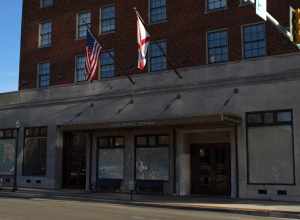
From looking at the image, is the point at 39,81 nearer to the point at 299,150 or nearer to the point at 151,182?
the point at 151,182

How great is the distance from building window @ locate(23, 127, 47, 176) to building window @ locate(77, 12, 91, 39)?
719 cm

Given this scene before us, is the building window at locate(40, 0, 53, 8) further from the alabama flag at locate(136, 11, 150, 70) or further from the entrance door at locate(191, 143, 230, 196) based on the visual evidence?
the entrance door at locate(191, 143, 230, 196)

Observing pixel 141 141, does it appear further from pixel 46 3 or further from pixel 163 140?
pixel 46 3

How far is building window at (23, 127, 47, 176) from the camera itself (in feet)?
120

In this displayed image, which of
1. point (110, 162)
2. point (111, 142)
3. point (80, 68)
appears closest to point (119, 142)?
point (111, 142)

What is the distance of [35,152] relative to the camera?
37.0m

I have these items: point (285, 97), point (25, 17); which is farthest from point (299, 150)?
point (25, 17)

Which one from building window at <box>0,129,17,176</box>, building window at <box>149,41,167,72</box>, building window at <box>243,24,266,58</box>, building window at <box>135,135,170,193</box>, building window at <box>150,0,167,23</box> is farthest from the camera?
building window at <box>0,129,17,176</box>

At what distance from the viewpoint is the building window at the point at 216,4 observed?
103 ft

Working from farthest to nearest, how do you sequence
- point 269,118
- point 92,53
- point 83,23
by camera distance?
1. point 83,23
2. point 92,53
3. point 269,118

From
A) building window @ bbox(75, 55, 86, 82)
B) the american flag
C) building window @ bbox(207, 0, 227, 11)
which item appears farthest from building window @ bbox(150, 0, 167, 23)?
building window @ bbox(75, 55, 86, 82)

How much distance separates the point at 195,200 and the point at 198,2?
41.7ft

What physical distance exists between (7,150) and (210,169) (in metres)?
17.0

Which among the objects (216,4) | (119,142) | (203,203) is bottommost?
(203,203)
